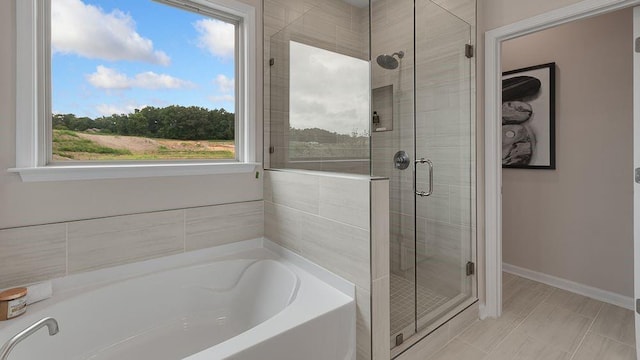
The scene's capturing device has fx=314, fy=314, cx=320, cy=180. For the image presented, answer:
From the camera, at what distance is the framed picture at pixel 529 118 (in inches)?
107

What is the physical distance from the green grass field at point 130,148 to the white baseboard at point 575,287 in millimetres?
2851

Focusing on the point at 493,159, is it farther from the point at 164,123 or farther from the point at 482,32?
the point at 164,123

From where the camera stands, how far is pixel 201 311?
179cm

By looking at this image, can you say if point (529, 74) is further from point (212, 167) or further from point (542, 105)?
point (212, 167)

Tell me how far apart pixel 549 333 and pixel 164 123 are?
2.79 meters

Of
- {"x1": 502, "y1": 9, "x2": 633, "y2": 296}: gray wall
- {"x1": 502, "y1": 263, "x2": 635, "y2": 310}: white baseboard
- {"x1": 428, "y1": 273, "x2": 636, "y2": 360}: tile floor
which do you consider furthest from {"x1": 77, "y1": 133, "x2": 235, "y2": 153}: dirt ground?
{"x1": 502, "y1": 263, "x2": 635, "y2": 310}: white baseboard

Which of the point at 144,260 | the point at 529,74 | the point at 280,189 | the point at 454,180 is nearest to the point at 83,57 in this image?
the point at 144,260

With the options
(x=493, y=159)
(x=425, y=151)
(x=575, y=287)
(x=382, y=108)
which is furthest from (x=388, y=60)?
(x=575, y=287)

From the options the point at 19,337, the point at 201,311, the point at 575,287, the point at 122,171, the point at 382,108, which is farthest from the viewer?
the point at 575,287

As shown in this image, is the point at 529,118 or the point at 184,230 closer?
the point at 184,230

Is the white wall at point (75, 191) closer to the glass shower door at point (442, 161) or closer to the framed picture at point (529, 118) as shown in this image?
the glass shower door at point (442, 161)

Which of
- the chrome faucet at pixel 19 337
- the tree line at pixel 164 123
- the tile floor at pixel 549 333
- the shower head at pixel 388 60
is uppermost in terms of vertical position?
the shower head at pixel 388 60

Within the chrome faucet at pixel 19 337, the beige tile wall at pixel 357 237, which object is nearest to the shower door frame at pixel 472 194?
the beige tile wall at pixel 357 237

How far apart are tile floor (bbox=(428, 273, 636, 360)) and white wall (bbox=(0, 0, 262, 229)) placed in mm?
1664
